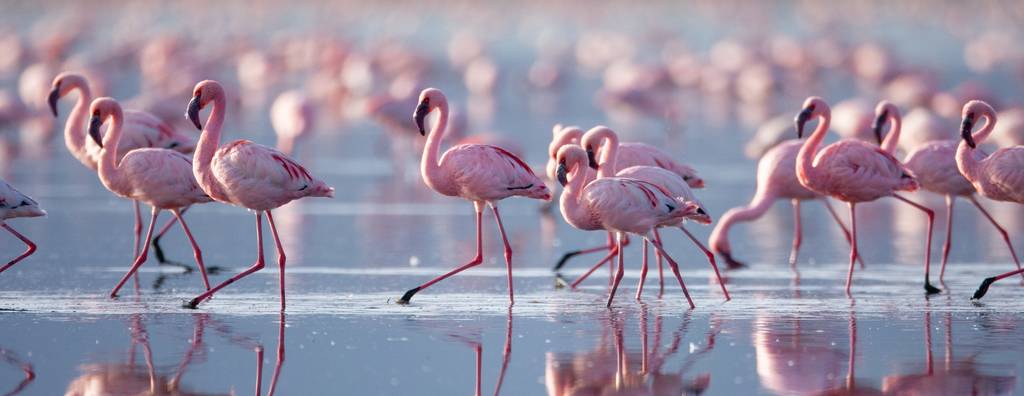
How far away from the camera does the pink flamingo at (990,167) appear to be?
351 inches

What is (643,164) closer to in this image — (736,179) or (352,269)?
(352,269)

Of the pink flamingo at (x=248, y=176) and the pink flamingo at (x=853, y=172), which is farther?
the pink flamingo at (x=853, y=172)

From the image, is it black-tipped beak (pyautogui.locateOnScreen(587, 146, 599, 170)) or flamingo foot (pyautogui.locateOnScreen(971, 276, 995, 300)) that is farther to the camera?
black-tipped beak (pyautogui.locateOnScreen(587, 146, 599, 170))

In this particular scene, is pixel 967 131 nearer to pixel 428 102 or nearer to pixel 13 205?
pixel 428 102

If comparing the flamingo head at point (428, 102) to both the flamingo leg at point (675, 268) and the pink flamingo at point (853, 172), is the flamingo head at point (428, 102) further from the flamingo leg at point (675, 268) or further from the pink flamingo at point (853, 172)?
the pink flamingo at point (853, 172)

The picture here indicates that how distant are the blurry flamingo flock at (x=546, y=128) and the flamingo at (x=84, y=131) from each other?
0.05ft

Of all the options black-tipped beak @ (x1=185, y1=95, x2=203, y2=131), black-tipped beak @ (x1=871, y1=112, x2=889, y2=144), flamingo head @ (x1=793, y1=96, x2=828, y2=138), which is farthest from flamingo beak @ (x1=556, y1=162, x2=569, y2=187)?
black-tipped beak @ (x1=871, y1=112, x2=889, y2=144)

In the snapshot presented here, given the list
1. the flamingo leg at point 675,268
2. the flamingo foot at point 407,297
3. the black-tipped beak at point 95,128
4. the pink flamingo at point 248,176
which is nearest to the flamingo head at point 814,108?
→ the flamingo leg at point 675,268

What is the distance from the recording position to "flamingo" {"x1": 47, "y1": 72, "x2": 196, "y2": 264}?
10.5m

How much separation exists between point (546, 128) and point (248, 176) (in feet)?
46.2

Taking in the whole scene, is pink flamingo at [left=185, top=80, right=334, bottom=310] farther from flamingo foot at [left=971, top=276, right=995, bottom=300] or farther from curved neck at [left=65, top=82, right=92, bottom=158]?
flamingo foot at [left=971, top=276, right=995, bottom=300]

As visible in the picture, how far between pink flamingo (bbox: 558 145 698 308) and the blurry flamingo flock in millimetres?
11

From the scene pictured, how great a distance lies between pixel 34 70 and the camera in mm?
25047

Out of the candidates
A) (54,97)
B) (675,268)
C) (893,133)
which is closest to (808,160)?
(893,133)
